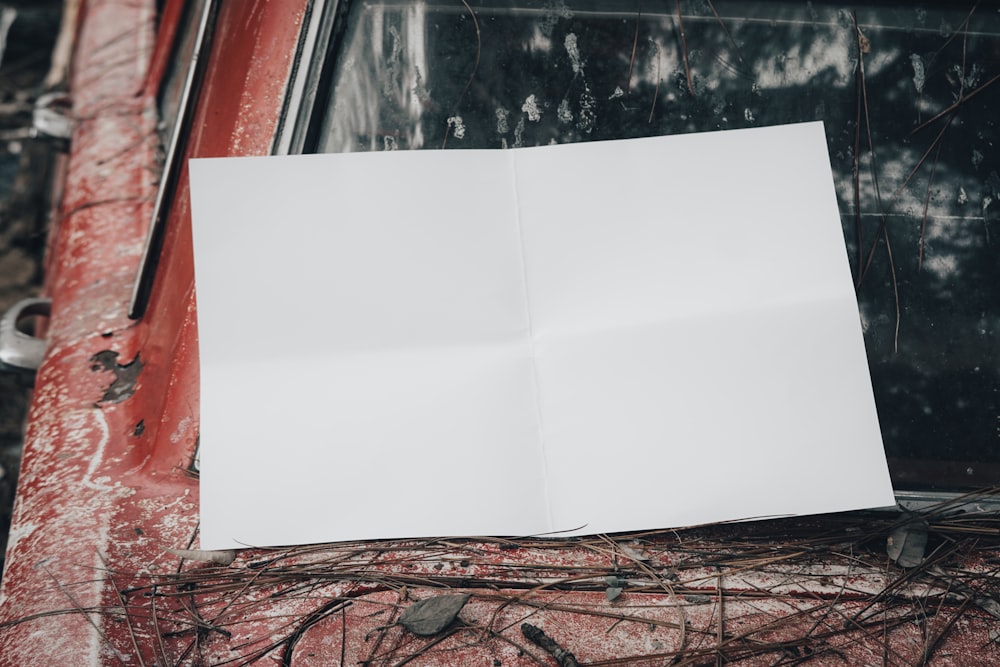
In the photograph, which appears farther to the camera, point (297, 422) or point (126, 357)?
point (126, 357)

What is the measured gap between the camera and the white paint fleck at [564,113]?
1350mm

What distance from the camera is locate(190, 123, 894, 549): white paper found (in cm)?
127

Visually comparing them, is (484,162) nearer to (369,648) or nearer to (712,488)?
(712,488)

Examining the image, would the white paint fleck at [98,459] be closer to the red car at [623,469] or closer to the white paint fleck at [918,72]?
the red car at [623,469]

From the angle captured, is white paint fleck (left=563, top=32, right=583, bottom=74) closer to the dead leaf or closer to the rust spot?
the dead leaf

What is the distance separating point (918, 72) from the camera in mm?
1382

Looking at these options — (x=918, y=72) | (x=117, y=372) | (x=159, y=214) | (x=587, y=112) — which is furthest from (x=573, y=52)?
(x=117, y=372)

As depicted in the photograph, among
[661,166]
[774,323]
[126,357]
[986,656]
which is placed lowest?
[986,656]

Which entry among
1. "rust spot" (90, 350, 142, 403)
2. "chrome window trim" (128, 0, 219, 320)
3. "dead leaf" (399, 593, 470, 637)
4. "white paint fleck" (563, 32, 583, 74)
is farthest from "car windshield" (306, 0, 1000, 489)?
"dead leaf" (399, 593, 470, 637)

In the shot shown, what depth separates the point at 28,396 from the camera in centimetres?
275

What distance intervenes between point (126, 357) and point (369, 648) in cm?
89

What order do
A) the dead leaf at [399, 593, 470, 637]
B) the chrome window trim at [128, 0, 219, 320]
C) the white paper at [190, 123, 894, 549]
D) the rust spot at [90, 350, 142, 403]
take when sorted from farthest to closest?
the chrome window trim at [128, 0, 219, 320] → the rust spot at [90, 350, 142, 403] → the white paper at [190, 123, 894, 549] → the dead leaf at [399, 593, 470, 637]

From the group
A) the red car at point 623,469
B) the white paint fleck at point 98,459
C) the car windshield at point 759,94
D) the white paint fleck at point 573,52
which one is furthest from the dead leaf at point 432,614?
the white paint fleck at point 573,52

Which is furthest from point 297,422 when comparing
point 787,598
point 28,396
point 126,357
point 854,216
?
point 28,396
